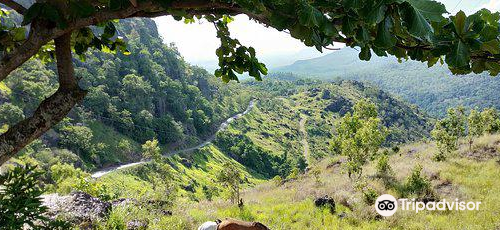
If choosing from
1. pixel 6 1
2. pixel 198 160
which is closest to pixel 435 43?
pixel 6 1

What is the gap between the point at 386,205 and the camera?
A: 1274 centimetres

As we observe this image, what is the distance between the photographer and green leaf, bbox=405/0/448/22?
62.0 inches

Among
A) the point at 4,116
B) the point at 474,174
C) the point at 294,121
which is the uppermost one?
the point at 4,116

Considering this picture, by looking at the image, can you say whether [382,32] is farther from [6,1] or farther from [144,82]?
[144,82]

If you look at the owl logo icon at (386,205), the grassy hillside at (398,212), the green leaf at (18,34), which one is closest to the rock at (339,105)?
the grassy hillside at (398,212)

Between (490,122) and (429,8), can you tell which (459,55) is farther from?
(490,122)

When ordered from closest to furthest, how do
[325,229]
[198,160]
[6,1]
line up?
[6,1] → [325,229] → [198,160]

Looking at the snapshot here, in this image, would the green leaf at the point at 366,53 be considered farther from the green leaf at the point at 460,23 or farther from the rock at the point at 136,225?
the rock at the point at 136,225

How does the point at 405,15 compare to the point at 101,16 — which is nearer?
the point at 405,15

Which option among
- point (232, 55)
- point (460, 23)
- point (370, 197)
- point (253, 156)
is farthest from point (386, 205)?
point (253, 156)

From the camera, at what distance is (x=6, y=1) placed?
3299mm

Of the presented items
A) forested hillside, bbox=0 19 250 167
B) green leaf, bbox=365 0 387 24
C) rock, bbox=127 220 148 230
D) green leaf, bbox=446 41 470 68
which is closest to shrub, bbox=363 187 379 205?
rock, bbox=127 220 148 230

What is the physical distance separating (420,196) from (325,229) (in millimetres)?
5381

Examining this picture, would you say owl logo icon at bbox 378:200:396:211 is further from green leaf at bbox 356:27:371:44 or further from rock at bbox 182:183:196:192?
rock at bbox 182:183:196:192
